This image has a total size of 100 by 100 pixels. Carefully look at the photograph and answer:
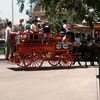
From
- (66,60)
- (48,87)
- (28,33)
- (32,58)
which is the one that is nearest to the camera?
(48,87)

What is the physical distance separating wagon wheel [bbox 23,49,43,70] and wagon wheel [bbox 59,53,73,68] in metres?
1.03

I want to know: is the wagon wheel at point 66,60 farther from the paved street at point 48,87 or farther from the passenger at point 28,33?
the paved street at point 48,87

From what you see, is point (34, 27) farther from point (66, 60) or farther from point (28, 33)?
point (66, 60)

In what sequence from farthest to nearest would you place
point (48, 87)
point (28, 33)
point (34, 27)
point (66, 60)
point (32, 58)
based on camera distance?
point (66, 60), point (34, 27), point (32, 58), point (28, 33), point (48, 87)

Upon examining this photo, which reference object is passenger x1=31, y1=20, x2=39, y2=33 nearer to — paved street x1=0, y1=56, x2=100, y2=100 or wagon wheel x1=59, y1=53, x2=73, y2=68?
wagon wheel x1=59, y1=53, x2=73, y2=68

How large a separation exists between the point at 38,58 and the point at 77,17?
360cm

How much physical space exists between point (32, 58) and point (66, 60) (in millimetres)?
1503

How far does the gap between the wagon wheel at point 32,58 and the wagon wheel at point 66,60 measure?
1026mm

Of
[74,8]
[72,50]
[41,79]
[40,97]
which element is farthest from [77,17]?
[40,97]

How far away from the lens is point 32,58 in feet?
43.3

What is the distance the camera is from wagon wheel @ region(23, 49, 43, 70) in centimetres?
1317

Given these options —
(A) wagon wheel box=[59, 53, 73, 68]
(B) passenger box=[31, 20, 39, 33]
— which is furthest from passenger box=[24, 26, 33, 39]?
(A) wagon wheel box=[59, 53, 73, 68]

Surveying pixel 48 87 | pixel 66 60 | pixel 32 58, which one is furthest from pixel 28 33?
pixel 48 87

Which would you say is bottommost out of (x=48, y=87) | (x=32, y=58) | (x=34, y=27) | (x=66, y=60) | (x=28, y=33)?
(x=48, y=87)
